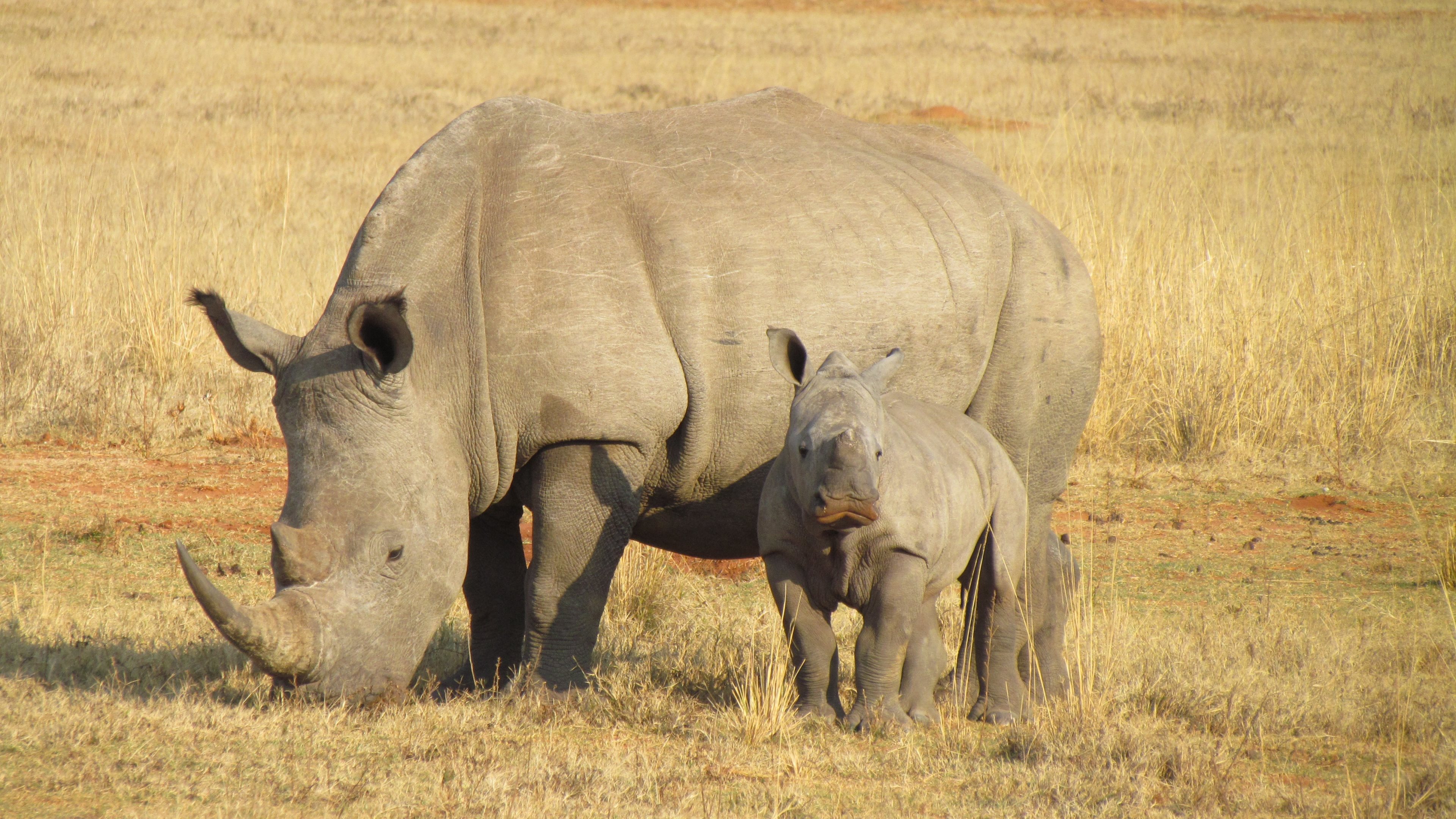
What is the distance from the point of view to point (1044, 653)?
5.43 metres

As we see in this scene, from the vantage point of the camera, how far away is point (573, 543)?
4.72m

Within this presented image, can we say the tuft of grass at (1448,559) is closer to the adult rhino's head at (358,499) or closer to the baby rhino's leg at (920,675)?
the baby rhino's leg at (920,675)

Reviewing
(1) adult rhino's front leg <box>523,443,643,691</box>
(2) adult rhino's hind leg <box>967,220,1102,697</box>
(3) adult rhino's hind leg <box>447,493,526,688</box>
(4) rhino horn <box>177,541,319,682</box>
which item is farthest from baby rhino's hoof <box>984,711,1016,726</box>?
(4) rhino horn <box>177,541,319,682</box>

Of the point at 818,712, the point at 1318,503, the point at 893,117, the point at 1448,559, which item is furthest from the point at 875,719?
the point at 893,117

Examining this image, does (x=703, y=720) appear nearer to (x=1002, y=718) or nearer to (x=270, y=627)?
(x=1002, y=718)

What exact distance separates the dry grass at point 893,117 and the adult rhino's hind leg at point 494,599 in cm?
488

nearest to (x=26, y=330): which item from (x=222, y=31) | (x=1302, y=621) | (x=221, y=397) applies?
(x=221, y=397)

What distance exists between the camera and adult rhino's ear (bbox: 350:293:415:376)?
4.27 meters

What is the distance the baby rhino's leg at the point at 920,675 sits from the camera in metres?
4.68

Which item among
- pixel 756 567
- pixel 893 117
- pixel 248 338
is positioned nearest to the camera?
pixel 248 338

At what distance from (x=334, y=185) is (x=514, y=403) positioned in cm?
1375

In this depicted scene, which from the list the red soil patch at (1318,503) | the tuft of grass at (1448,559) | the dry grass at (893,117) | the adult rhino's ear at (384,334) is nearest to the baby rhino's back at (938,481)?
the adult rhino's ear at (384,334)

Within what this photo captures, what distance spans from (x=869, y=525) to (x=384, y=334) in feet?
5.43

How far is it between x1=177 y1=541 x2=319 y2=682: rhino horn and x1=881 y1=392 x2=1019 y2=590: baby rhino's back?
1.83m
